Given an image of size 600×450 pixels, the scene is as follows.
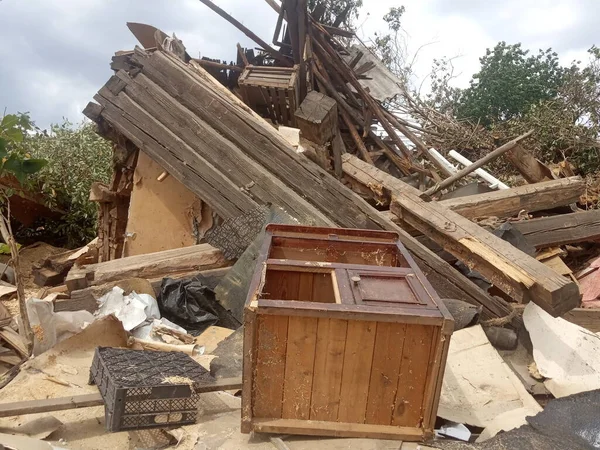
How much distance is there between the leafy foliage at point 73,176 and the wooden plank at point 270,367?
781 centimetres

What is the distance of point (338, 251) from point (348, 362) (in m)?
1.27

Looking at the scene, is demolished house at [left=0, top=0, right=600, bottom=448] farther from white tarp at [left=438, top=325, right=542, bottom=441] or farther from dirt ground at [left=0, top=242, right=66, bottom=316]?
dirt ground at [left=0, top=242, right=66, bottom=316]

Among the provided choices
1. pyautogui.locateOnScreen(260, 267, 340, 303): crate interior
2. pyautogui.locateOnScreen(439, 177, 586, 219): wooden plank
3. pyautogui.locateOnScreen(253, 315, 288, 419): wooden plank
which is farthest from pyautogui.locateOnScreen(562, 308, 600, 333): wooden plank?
pyautogui.locateOnScreen(253, 315, 288, 419): wooden plank

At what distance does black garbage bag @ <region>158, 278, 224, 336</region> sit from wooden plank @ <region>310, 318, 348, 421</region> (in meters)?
2.08

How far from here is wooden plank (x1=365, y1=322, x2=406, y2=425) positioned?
102 inches

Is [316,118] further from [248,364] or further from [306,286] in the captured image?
[248,364]

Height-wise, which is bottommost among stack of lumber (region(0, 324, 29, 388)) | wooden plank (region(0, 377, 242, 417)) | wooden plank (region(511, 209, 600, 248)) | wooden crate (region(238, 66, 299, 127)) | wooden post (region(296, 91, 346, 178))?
stack of lumber (region(0, 324, 29, 388))

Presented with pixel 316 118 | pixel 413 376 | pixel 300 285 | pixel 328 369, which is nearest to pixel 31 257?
pixel 316 118

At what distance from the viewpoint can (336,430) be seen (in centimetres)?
270

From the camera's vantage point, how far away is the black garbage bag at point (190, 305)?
178 inches

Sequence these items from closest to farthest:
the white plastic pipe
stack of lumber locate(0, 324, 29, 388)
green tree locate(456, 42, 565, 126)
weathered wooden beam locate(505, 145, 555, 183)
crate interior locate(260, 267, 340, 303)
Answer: crate interior locate(260, 267, 340, 303) < stack of lumber locate(0, 324, 29, 388) < weathered wooden beam locate(505, 145, 555, 183) < the white plastic pipe < green tree locate(456, 42, 565, 126)

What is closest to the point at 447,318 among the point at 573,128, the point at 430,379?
the point at 430,379

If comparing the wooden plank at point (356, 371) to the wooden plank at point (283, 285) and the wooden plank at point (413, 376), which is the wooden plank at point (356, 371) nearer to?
the wooden plank at point (413, 376)

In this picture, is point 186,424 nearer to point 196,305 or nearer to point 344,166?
point 196,305
